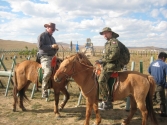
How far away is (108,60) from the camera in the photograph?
4977 millimetres

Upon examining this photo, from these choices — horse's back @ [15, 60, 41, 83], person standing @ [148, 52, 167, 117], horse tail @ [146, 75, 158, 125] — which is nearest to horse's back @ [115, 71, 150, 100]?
horse tail @ [146, 75, 158, 125]

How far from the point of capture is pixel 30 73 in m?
6.73

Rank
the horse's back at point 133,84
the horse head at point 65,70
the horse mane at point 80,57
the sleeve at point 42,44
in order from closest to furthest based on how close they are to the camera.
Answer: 1. the horse head at point 65,70
2. the horse's back at point 133,84
3. the horse mane at point 80,57
4. the sleeve at point 42,44

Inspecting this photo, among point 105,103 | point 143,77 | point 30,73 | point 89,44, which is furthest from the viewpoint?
point 89,44

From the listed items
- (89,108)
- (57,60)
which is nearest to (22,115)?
(57,60)

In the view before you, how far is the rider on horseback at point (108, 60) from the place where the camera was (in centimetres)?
Result: 482

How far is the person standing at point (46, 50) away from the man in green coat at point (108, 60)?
1.88 m

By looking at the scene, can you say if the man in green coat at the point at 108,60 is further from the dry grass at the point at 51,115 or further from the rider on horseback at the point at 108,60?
the dry grass at the point at 51,115

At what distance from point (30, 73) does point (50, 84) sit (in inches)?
37.9

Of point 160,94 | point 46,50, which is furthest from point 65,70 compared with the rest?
point 160,94

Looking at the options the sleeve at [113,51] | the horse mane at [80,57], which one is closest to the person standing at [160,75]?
the sleeve at [113,51]

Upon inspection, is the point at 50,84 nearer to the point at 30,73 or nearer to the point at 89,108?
the point at 30,73

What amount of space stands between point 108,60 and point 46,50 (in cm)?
244

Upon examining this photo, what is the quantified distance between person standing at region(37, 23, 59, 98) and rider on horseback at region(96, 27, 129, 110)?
6.18 feet
